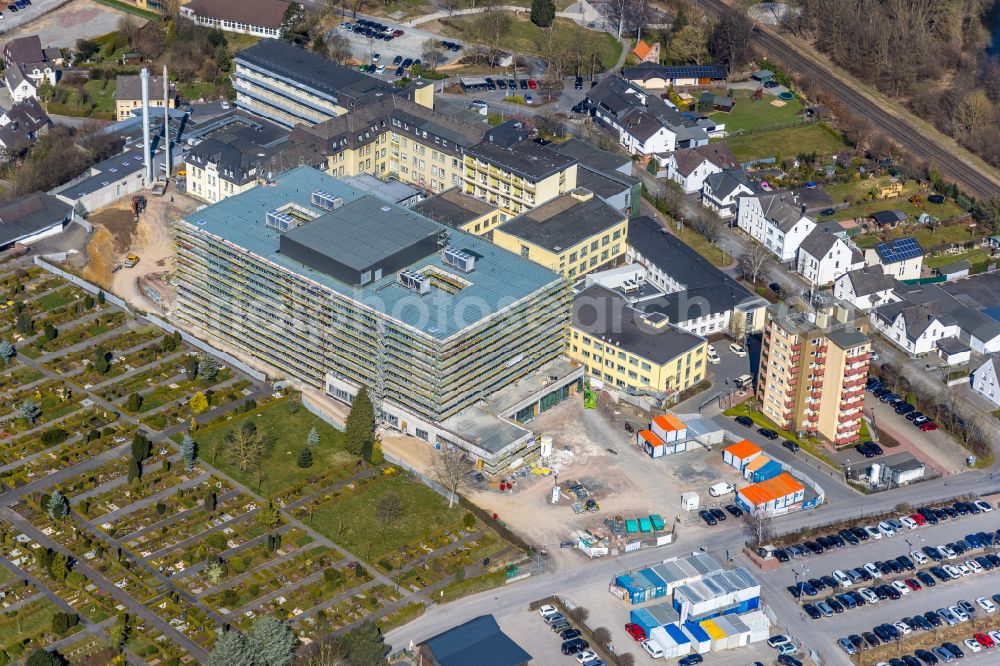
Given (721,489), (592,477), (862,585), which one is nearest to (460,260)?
(592,477)

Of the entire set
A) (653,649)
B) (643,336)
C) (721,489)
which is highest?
(643,336)

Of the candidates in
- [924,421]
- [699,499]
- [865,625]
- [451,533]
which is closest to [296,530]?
[451,533]

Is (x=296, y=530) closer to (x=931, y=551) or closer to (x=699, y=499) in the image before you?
(x=699, y=499)

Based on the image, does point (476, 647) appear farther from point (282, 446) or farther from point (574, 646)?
point (282, 446)

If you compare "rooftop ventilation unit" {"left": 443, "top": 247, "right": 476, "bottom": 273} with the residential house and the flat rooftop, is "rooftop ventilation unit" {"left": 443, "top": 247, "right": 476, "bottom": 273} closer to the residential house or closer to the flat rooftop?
the flat rooftop

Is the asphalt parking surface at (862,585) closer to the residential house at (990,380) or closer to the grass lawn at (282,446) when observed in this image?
the residential house at (990,380)

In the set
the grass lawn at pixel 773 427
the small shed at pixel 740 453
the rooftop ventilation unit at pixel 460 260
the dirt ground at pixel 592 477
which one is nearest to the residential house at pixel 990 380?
the grass lawn at pixel 773 427

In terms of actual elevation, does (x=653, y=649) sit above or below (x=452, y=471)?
below
